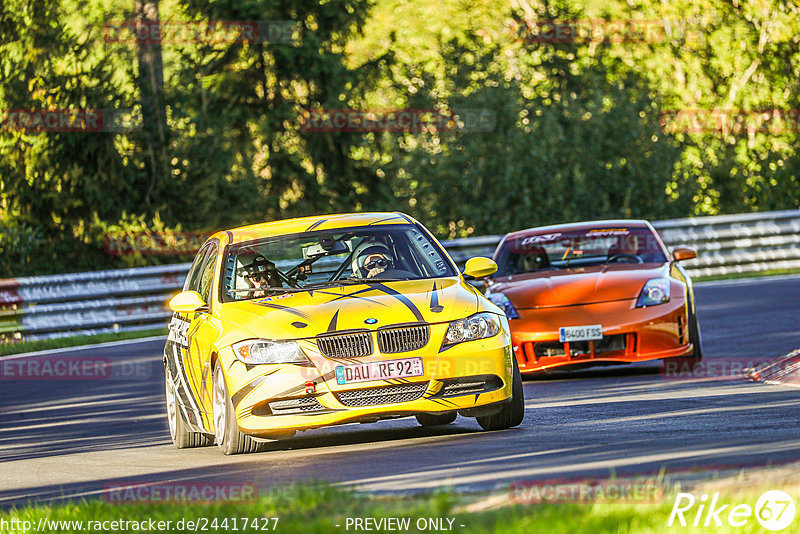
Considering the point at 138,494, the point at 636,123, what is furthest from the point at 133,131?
the point at 138,494

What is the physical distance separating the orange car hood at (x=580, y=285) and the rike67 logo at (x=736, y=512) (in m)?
7.62

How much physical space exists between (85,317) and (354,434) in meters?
14.4

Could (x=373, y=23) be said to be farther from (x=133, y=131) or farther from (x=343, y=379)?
(x=343, y=379)

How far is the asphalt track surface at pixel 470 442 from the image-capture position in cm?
778

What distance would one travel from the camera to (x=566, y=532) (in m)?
5.74

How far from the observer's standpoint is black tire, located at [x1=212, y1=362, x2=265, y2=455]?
9.62m

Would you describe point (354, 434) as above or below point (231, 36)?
below

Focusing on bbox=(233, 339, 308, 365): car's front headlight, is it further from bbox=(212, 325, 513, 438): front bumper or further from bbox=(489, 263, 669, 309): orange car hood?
bbox=(489, 263, 669, 309): orange car hood

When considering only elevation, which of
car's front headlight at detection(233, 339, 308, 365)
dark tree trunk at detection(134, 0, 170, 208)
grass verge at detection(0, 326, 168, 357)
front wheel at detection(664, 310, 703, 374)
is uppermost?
dark tree trunk at detection(134, 0, 170, 208)

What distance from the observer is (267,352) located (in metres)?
9.45

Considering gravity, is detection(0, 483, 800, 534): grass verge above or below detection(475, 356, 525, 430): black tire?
above

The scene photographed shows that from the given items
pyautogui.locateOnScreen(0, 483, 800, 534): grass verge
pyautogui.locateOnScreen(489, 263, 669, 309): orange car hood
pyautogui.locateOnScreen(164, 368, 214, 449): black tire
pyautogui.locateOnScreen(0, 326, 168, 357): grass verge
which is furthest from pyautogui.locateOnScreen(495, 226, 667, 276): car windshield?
pyautogui.locateOnScreen(0, 326, 168, 357): grass verge

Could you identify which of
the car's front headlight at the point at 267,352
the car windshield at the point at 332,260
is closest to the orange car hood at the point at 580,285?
the car windshield at the point at 332,260

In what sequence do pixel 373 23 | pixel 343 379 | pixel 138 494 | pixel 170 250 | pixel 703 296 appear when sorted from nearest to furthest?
pixel 138 494
pixel 343 379
pixel 703 296
pixel 170 250
pixel 373 23
